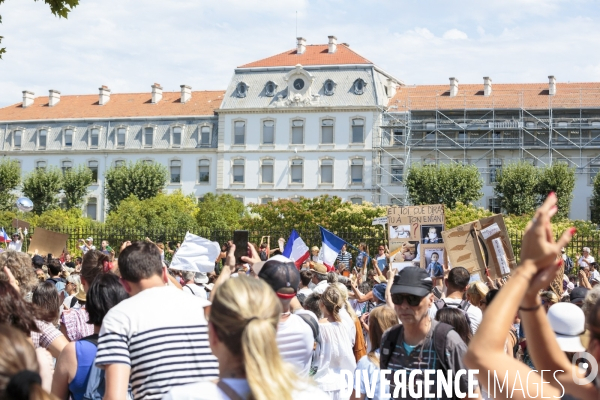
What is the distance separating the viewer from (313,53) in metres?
61.6

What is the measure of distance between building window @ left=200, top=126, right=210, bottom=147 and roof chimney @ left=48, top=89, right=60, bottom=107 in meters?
13.7

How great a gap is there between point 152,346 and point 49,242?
49.9 ft

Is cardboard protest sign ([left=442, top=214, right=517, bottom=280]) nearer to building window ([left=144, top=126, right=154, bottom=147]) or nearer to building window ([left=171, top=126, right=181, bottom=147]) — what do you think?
building window ([left=171, top=126, right=181, bottom=147])

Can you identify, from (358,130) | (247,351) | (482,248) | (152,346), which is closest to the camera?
(247,351)

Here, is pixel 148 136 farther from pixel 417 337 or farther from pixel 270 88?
pixel 417 337

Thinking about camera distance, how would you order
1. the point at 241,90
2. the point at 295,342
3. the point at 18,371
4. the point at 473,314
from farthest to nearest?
1. the point at 241,90
2. the point at 473,314
3. the point at 295,342
4. the point at 18,371

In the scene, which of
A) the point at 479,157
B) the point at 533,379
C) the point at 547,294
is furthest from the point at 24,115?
the point at 533,379

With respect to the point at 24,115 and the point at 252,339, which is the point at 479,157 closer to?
the point at 24,115

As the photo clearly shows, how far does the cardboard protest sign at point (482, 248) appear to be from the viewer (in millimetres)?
12430

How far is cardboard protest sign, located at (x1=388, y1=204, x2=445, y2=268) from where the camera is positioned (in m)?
17.0

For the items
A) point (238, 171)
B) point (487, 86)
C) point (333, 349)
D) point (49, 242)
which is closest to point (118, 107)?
point (238, 171)

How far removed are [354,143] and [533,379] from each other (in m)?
55.5

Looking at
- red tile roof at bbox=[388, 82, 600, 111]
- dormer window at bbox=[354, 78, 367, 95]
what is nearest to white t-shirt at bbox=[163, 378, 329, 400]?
red tile roof at bbox=[388, 82, 600, 111]

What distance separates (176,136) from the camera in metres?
62.3
